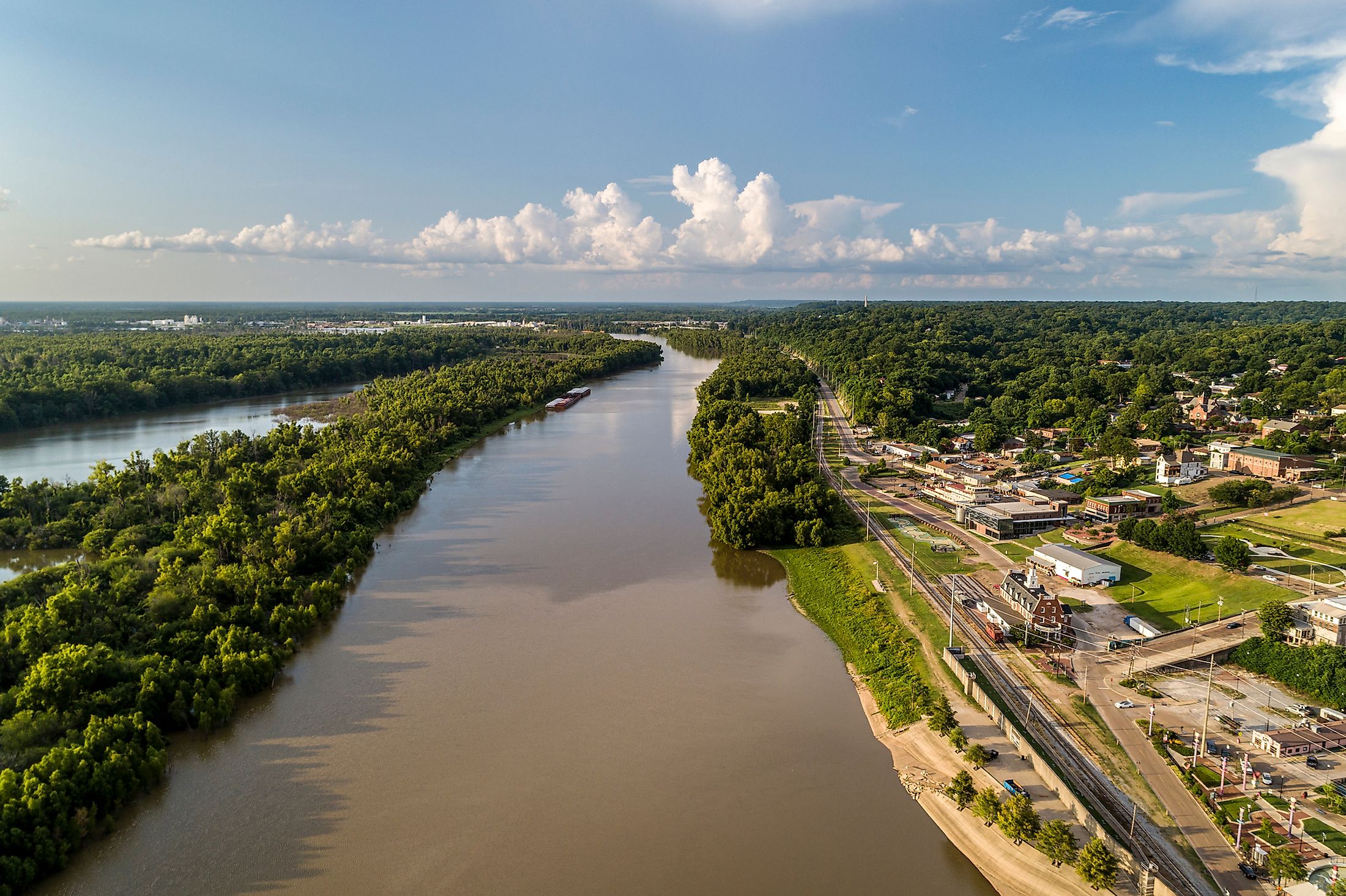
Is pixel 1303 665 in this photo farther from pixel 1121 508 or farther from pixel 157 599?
pixel 157 599

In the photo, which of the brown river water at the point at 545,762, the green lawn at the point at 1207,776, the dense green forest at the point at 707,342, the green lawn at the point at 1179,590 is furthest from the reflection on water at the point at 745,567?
the dense green forest at the point at 707,342

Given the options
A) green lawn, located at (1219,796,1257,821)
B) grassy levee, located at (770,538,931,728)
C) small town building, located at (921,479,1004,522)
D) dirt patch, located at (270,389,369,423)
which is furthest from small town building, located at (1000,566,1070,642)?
dirt patch, located at (270,389,369,423)

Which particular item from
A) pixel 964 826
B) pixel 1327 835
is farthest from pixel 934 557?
pixel 1327 835

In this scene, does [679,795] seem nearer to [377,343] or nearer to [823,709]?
[823,709]

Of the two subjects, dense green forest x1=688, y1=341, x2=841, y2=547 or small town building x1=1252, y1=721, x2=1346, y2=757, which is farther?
dense green forest x1=688, y1=341, x2=841, y2=547

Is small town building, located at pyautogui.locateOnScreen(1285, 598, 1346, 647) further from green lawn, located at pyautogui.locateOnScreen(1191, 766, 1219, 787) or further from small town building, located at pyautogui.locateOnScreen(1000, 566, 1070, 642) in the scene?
green lawn, located at pyautogui.locateOnScreen(1191, 766, 1219, 787)

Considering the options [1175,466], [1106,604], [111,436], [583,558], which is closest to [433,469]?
[583,558]
